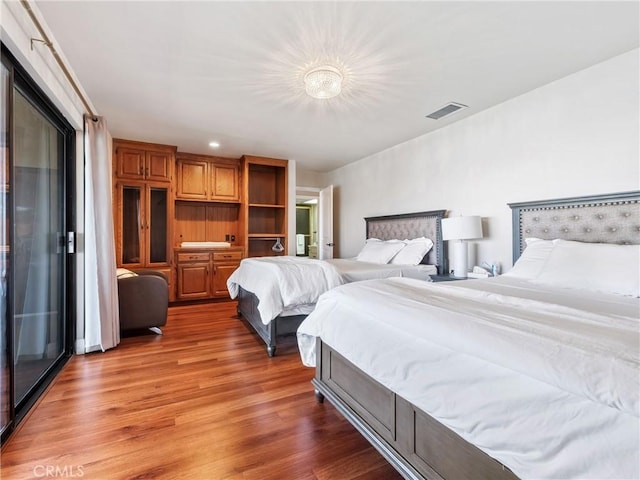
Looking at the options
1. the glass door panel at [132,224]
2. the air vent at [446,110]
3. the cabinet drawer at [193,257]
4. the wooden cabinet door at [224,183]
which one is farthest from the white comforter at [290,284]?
the wooden cabinet door at [224,183]

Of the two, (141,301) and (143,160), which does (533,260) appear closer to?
(141,301)

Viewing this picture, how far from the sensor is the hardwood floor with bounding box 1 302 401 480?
1469 mm

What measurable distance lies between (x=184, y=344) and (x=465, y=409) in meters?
2.87

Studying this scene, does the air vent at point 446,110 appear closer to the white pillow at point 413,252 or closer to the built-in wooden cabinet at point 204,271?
the white pillow at point 413,252

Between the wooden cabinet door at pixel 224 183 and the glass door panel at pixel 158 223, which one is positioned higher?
the wooden cabinet door at pixel 224 183

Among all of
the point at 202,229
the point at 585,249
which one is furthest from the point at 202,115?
the point at 585,249

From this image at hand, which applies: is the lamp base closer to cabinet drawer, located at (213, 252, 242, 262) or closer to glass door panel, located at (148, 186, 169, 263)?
cabinet drawer, located at (213, 252, 242, 262)

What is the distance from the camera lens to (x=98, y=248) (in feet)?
9.55

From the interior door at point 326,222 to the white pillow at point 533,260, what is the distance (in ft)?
12.2

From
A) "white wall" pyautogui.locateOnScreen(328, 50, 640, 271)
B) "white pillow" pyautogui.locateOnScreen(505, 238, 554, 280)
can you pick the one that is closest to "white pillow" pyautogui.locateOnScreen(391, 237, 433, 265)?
"white wall" pyautogui.locateOnScreen(328, 50, 640, 271)

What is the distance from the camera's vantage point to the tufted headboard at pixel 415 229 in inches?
151

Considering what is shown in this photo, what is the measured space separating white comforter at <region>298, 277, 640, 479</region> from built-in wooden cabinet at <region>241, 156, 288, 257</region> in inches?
163

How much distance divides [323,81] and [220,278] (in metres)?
3.66

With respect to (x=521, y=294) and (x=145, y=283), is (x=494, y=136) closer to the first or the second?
(x=521, y=294)
